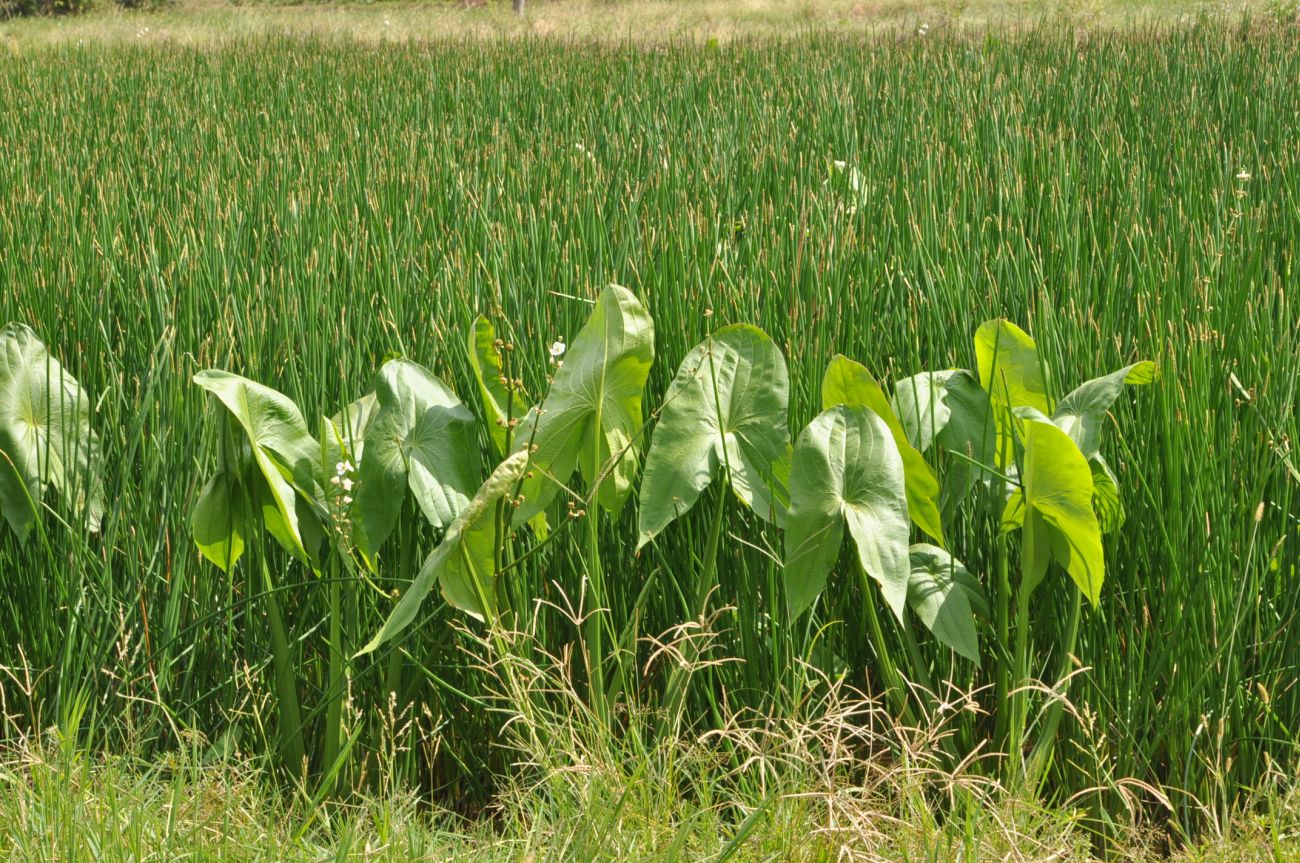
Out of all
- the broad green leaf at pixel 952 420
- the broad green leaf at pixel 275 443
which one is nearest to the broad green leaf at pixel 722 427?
the broad green leaf at pixel 952 420

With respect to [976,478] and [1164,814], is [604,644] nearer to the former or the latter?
[976,478]

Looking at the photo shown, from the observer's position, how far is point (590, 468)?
1.26 metres

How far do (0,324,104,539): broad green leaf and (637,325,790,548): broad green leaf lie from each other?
2.16 feet

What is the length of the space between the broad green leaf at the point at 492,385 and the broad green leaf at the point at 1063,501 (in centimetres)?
54

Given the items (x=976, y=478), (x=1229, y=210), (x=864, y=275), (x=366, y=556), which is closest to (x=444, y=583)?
(x=366, y=556)

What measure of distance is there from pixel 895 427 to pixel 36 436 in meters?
0.96

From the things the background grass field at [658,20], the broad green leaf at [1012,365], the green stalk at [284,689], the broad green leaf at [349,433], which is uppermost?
the background grass field at [658,20]

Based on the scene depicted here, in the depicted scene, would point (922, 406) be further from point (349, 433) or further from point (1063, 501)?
point (349, 433)

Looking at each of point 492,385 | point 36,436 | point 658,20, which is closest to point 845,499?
point 492,385

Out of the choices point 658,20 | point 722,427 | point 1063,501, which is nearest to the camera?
point 1063,501

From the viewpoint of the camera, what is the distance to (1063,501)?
113cm

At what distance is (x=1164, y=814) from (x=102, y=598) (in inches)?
50.0

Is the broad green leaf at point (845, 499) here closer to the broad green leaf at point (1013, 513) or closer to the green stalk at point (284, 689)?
the broad green leaf at point (1013, 513)

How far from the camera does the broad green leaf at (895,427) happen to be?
3.84 feet
